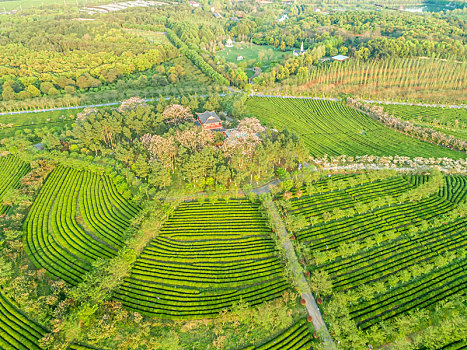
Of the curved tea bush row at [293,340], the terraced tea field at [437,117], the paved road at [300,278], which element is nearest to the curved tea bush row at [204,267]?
the paved road at [300,278]

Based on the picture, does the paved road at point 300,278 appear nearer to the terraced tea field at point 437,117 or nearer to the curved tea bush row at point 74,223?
the curved tea bush row at point 74,223

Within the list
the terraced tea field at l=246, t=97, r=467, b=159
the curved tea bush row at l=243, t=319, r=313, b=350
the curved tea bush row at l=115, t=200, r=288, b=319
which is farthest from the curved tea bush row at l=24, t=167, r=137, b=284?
the terraced tea field at l=246, t=97, r=467, b=159

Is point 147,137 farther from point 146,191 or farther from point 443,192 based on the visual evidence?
point 443,192

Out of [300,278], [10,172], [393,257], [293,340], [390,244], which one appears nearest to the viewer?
[293,340]

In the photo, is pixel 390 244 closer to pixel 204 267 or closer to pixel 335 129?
pixel 204 267

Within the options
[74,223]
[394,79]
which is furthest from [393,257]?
[394,79]

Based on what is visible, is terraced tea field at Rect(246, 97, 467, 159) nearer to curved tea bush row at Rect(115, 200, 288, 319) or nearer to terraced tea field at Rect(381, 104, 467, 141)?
terraced tea field at Rect(381, 104, 467, 141)

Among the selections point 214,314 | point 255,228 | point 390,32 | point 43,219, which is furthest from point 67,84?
point 390,32
